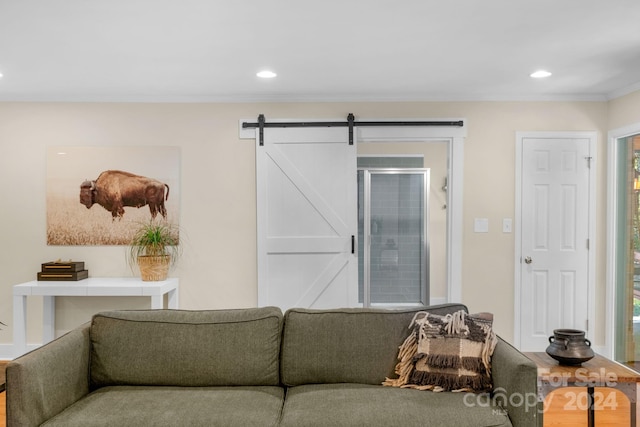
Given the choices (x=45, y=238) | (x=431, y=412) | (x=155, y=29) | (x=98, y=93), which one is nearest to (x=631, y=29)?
(x=431, y=412)

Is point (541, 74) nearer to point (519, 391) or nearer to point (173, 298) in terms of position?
point (519, 391)

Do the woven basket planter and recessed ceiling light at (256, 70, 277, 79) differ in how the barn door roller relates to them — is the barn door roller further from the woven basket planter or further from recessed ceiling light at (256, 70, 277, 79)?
the woven basket planter

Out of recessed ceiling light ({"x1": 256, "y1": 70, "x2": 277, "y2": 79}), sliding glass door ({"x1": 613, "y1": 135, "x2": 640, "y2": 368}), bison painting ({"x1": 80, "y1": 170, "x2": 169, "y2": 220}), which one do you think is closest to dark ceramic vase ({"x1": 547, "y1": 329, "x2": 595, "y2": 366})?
sliding glass door ({"x1": 613, "y1": 135, "x2": 640, "y2": 368})

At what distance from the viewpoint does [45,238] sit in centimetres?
461

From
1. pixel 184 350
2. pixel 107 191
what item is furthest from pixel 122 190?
pixel 184 350

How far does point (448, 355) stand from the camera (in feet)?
7.72

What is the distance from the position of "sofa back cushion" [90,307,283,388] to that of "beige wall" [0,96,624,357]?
2.09 metres

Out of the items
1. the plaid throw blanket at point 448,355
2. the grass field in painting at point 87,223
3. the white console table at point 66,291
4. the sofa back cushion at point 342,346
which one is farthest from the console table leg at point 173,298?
the plaid throw blanket at point 448,355

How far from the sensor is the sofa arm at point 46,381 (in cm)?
200

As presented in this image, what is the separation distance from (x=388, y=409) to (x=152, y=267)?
2839 millimetres

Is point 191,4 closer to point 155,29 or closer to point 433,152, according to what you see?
point 155,29

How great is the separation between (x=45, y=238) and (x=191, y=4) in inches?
120

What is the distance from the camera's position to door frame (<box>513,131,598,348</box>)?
15.0ft

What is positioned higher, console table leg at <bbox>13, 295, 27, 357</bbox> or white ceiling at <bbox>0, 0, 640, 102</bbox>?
white ceiling at <bbox>0, 0, 640, 102</bbox>
